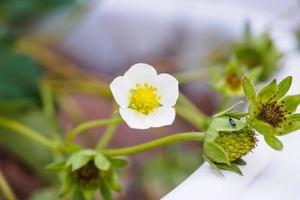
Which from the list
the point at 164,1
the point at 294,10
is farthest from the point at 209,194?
the point at 294,10

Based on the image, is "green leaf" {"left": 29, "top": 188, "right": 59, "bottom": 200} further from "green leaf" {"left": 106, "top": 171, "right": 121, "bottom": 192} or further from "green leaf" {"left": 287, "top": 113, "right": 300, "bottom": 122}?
"green leaf" {"left": 287, "top": 113, "right": 300, "bottom": 122}

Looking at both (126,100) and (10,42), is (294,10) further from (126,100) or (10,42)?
(126,100)

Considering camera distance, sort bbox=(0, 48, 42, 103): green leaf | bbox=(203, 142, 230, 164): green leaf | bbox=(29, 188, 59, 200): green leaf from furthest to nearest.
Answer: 1. bbox=(0, 48, 42, 103): green leaf
2. bbox=(29, 188, 59, 200): green leaf
3. bbox=(203, 142, 230, 164): green leaf

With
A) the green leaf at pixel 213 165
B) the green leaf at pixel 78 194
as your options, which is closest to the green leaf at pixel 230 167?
the green leaf at pixel 213 165

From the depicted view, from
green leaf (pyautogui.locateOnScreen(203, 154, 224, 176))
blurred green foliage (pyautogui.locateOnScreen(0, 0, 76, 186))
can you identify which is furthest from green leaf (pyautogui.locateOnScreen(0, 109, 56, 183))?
green leaf (pyautogui.locateOnScreen(203, 154, 224, 176))

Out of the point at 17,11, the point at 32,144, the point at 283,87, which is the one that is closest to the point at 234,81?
the point at 283,87

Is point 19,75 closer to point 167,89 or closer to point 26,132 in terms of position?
point 26,132
